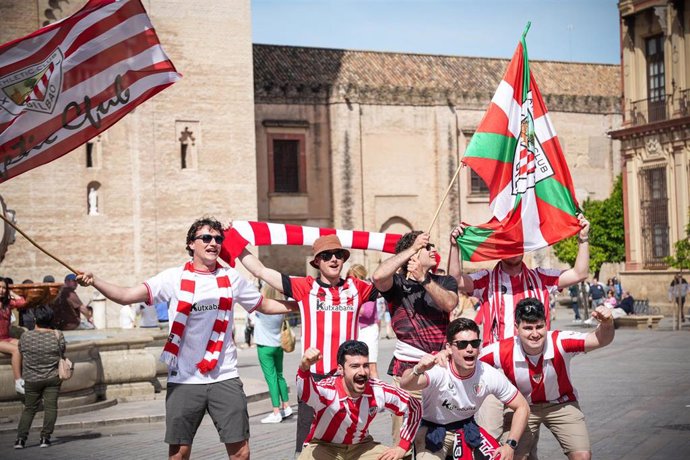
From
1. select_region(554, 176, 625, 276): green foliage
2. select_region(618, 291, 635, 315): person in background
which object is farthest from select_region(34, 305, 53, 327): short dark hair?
select_region(554, 176, 625, 276): green foliage

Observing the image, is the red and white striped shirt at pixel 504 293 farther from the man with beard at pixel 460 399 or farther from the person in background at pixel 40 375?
the person in background at pixel 40 375

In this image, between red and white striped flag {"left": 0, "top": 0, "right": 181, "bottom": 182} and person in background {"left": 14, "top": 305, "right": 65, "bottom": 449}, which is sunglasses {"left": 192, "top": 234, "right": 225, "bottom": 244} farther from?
person in background {"left": 14, "top": 305, "right": 65, "bottom": 449}

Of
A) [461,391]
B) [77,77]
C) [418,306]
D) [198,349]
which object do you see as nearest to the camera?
[461,391]

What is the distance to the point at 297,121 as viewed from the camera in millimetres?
46094

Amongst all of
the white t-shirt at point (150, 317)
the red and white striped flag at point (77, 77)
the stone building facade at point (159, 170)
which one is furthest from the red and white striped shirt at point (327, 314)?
the stone building facade at point (159, 170)

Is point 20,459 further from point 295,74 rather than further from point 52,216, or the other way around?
point 295,74

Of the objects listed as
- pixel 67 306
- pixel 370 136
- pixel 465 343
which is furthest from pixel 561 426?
pixel 370 136

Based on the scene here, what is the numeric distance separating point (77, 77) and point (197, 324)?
2568 millimetres

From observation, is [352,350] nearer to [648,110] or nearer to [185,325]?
[185,325]

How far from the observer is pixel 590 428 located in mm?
11508

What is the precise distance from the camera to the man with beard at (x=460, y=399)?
7242 millimetres

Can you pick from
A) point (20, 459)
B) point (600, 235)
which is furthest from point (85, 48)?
point (600, 235)

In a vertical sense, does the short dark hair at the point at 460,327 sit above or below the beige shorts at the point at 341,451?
above

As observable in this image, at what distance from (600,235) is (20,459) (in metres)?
38.2
